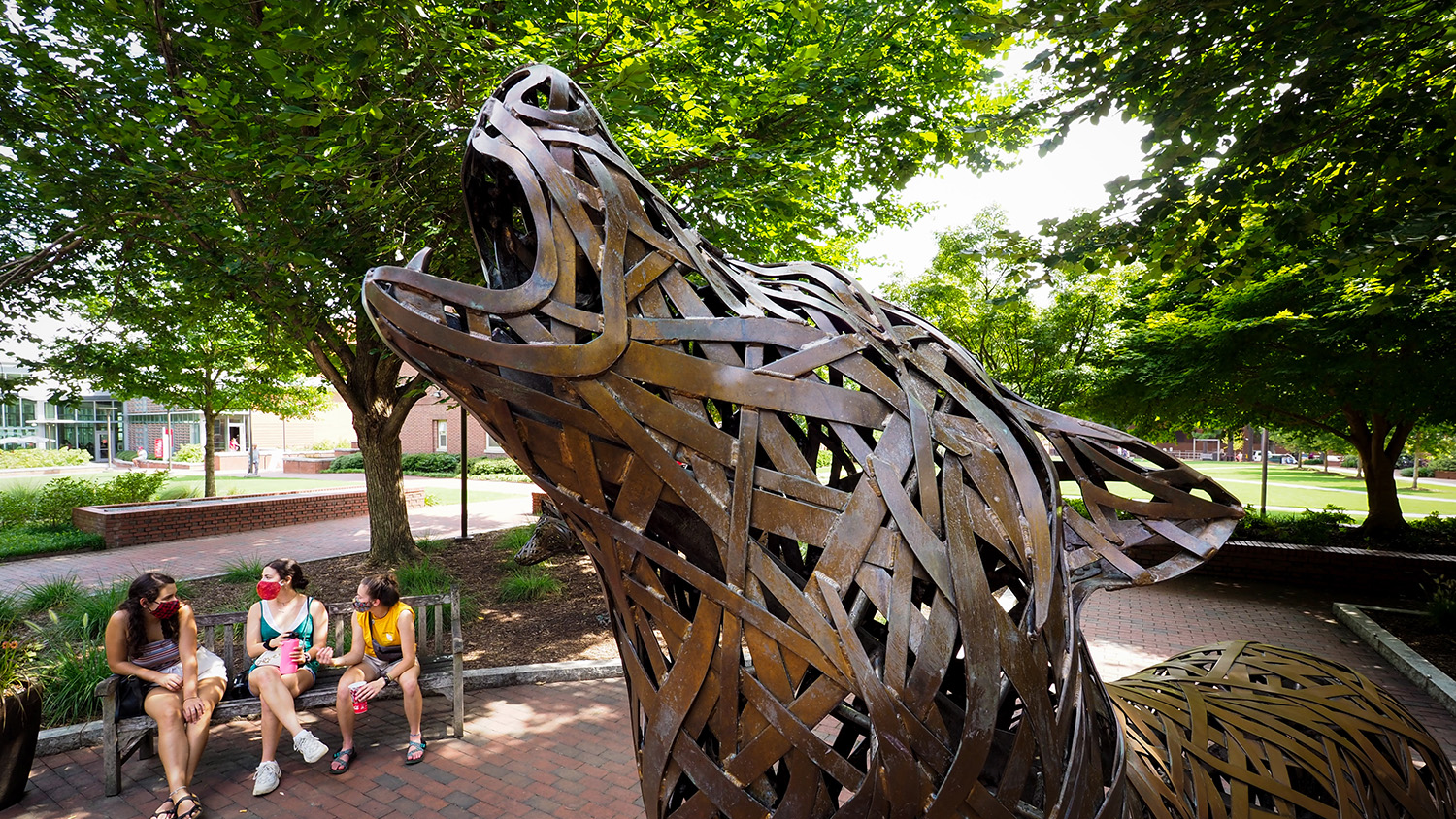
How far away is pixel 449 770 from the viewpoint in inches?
181

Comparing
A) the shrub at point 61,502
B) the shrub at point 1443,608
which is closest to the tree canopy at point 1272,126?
the shrub at point 1443,608

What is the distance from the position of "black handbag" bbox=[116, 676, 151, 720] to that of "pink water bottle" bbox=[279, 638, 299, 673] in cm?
72

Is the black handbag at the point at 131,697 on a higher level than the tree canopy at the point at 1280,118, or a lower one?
lower

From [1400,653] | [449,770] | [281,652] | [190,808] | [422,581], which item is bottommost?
[1400,653]

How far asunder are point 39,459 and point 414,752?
43.6 m

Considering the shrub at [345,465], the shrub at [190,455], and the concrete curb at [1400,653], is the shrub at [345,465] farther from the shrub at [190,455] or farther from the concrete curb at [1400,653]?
the concrete curb at [1400,653]

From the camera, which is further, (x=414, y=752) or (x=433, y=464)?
(x=433, y=464)

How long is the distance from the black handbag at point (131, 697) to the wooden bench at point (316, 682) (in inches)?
1.6

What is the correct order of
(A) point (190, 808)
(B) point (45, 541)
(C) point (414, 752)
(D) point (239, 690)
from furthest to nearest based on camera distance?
(B) point (45, 541) < (D) point (239, 690) < (C) point (414, 752) < (A) point (190, 808)

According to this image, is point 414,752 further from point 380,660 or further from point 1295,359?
point 1295,359

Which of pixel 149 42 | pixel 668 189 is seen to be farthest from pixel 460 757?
pixel 149 42

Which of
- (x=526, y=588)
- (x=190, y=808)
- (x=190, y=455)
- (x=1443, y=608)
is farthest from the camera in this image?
(x=190, y=455)

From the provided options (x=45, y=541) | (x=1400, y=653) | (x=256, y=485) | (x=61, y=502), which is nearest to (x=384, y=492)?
(x=45, y=541)

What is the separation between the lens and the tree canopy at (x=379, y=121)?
17.1 ft
